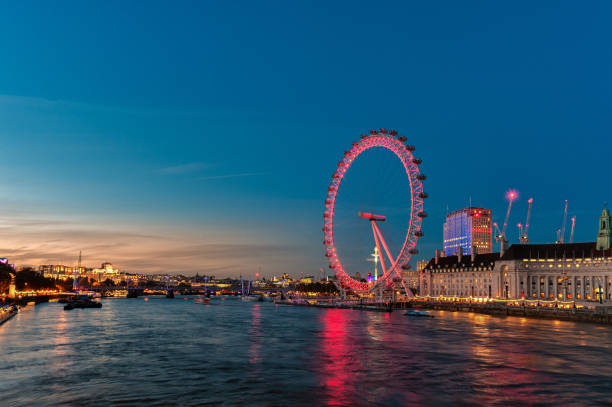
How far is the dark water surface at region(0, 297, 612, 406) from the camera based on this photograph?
33188mm

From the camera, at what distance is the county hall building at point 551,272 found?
15350 centimetres

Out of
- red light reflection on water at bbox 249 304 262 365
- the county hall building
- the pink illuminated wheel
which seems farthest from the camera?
the county hall building

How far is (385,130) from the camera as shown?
102 meters

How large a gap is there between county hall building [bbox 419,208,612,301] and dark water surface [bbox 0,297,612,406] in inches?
3590

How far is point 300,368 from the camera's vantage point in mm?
43812

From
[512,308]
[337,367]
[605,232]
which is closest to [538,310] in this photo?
[512,308]

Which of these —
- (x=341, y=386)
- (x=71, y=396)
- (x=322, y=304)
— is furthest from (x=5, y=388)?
(x=322, y=304)

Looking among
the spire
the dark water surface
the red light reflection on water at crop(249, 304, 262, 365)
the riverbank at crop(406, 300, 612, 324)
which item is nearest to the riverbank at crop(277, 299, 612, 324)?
the riverbank at crop(406, 300, 612, 324)

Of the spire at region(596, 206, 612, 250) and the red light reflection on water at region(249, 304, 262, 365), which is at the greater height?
the spire at region(596, 206, 612, 250)

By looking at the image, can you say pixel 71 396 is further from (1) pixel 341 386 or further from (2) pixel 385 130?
(2) pixel 385 130

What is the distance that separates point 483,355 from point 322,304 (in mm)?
113770

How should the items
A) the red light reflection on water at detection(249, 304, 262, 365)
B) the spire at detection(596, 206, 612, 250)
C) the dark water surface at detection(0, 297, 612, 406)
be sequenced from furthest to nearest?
1. the spire at detection(596, 206, 612, 250)
2. the red light reflection on water at detection(249, 304, 262, 365)
3. the dark water surface at detection(0, 297, 612, 406)

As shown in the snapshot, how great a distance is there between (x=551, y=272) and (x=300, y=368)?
142146 millimetres

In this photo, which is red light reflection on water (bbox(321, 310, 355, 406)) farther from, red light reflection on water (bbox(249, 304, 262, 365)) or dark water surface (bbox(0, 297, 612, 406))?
red light reflection on water (bbox(249, 304, 262, 365))
